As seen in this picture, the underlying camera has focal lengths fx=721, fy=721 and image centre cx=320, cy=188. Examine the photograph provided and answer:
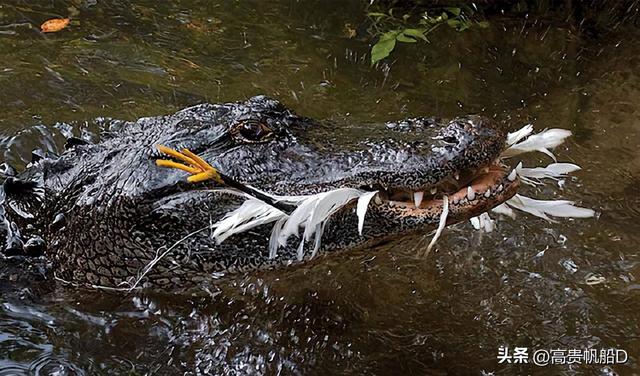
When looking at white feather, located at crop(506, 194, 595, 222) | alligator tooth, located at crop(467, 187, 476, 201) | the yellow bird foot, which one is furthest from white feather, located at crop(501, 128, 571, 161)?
the yellow bird foot

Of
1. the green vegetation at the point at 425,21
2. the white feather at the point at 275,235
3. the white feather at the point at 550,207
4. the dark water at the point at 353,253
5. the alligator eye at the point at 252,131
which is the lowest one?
the dark water at the point at 353,253

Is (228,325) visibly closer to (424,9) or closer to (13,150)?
(13,150)

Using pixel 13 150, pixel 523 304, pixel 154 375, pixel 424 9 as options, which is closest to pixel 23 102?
pixel 13 150

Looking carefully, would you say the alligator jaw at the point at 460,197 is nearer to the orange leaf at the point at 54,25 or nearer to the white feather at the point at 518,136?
the white feather at the point at 518,136

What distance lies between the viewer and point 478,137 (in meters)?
2.55

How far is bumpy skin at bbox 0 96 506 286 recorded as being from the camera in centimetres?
260

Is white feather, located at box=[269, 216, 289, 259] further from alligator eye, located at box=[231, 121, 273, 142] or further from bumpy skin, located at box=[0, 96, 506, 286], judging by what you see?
alligator eye, located at box=[231, 121, 273, 142]

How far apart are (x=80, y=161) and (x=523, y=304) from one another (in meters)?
2.25

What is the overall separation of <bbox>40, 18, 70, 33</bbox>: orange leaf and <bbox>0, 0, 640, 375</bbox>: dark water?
0.22ft

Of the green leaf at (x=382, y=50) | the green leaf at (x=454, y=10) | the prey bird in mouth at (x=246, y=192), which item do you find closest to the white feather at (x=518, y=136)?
the prey bird in mouth at (x=246, y=192)

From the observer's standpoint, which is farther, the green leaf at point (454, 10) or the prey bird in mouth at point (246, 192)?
the green leaf at point (454, 10)

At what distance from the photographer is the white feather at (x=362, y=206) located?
2.49 meters

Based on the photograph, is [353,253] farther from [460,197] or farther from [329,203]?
[460,197]

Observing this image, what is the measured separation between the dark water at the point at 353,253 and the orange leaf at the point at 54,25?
7 centimetres
